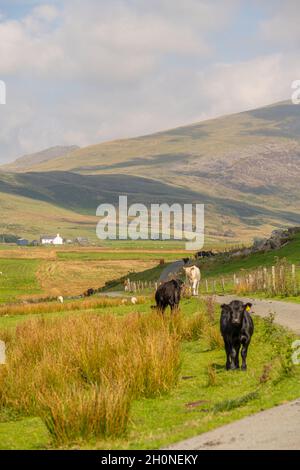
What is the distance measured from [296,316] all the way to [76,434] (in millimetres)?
17276

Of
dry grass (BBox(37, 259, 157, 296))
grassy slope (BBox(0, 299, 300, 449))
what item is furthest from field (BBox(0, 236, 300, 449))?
dry grass (BBox(37, 259, 157, 296))

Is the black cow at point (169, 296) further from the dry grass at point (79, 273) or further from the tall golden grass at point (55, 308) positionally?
the dry grass at point (79, 273)

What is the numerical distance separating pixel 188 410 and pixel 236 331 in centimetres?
458

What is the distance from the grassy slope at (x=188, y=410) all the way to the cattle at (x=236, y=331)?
1.29ft

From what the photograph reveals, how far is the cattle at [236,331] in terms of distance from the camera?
745 inches

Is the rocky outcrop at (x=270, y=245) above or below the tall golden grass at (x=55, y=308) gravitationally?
above

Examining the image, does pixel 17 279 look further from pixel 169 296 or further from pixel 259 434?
pixel 259 434

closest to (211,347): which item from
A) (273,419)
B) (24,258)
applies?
(273,419)

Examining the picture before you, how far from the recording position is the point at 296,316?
2789 centimetres

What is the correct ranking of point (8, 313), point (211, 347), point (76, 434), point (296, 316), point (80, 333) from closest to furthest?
1. point (76, 434)
2. point (80, 333)
3. point (211, 347)
4. point (296, 316)
5. point (8, 313)

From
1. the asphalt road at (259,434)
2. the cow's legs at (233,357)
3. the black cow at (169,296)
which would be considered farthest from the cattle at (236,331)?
the black cow at (169,296)

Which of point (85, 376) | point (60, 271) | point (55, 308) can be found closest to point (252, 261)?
point (55, 308)

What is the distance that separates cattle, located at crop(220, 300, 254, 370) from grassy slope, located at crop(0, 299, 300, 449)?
39 centimetres
